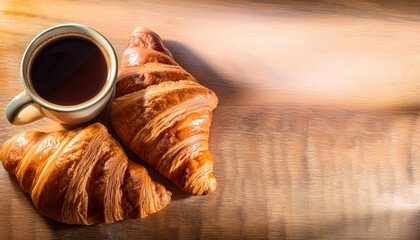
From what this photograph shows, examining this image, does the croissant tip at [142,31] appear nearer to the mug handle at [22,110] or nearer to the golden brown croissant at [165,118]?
the golden brown croissant at [165,118]

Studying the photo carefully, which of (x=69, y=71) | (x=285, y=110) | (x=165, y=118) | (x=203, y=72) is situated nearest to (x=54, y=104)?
(x=69, y=71)

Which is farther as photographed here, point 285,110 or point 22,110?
point 285,110

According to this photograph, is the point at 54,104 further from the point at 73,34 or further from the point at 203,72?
the point at 203,72

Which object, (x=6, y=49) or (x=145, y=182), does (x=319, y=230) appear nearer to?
(x=145, y=182)

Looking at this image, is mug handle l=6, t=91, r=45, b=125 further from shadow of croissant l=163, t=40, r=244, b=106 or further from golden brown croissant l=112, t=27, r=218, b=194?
shadow of croissant l=163, t=40, r=244, b=106

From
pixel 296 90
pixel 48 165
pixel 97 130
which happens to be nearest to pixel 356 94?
pixel 296 90

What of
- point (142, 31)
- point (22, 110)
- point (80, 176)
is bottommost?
point (80, 176)

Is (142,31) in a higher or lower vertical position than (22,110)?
higher
